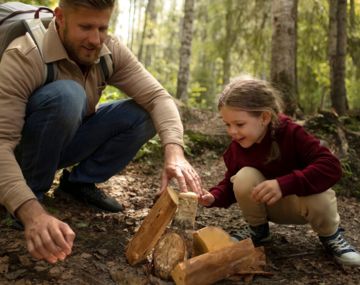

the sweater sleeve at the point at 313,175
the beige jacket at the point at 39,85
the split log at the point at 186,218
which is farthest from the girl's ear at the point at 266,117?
the split log at the point at 186,218

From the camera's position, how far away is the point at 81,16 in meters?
2.46

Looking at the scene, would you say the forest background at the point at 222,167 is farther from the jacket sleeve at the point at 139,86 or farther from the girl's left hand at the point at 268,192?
the jacket sleeve at the point at 139,86

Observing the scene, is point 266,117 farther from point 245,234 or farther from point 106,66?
point 106,66

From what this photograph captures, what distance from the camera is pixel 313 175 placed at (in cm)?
244

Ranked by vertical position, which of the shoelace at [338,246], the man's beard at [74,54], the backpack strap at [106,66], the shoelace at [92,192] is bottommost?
the shoelace at [338,246]

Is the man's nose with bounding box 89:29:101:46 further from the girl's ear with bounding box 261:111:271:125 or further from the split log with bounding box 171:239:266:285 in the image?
the split log with bounding box 171:239:266:285

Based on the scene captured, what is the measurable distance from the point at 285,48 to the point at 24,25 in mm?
4474

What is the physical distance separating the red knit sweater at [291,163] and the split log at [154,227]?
2.06ft

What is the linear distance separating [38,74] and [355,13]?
8.45 metres

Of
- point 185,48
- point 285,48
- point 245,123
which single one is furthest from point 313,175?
point 185,48

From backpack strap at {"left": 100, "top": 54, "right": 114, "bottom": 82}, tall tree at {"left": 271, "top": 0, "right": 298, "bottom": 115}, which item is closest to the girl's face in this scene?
backpack strap at {"left": 100, "top": 54, "right": 114, "bottom": 82}

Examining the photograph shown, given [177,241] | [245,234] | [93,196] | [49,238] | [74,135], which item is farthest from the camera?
[93,196]

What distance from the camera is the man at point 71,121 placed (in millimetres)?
1817

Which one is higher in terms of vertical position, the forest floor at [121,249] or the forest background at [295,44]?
the forest background at [295,44]
